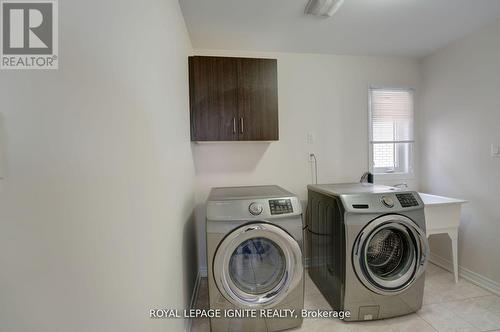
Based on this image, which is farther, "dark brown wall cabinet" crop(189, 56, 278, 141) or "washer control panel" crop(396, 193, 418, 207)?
"dark brown wall cabinet" crop(189, 56, 278, 141)

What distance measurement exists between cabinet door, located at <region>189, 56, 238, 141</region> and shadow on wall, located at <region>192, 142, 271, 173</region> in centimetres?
36

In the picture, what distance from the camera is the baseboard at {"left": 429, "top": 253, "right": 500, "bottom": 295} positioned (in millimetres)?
1996

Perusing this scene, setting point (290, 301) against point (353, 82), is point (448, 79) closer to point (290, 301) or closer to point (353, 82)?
point (353, 82)

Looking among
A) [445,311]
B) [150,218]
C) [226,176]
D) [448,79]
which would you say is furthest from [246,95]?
[445,311]

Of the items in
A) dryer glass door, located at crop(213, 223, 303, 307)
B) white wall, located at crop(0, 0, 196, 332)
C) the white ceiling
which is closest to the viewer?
white wall, located at crop(0, 0, 196, 332)

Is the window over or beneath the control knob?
over

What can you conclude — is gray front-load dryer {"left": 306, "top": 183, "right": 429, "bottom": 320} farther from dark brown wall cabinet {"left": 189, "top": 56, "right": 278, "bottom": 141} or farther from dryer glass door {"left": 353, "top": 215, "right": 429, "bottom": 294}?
dark brown wall cabinet {"left": 189, "top": 56, "right": 278, "bottom": 141}

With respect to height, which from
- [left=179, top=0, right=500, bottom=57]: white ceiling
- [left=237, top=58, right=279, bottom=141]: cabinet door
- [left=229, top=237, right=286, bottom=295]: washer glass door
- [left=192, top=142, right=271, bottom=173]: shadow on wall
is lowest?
[left=229, top=237, right=286, bottom=295]: washer glass door

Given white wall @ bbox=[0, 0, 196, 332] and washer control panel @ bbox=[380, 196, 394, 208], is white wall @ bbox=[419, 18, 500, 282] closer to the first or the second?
washer control panel @ bbox=[380, 196, 394, 208]

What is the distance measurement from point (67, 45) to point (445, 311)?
282cm

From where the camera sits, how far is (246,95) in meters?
2.03

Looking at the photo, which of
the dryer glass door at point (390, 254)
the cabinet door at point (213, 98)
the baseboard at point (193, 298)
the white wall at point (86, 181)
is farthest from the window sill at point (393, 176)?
the white wall at point (86, 181)

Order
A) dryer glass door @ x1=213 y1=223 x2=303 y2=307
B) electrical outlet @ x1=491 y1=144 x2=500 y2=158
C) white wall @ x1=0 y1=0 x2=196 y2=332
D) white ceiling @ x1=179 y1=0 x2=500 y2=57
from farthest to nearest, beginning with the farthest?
electrical outlet @ x1=491 y1=144 x2=500 y2=158 < white ceiling @ x1=179 y1=0 x2=500 y2=57 < dryer glass door @ x1=213 y1=223 x2=303 y2=307 < white wall @ x1=0 y1=0 x2=196 y2=332

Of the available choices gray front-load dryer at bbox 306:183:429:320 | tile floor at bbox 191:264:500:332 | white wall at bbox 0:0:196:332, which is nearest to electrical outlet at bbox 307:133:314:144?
gray front-load dryer at bbox 306:183:429:320
